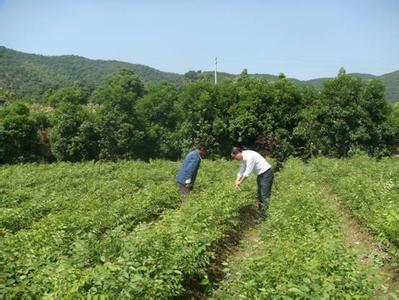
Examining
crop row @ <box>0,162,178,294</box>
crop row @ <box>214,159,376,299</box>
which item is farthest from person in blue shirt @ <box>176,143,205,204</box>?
crop row @ <box>214,159,376,299</box>

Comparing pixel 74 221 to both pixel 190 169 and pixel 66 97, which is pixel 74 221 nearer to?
pixel 190 169

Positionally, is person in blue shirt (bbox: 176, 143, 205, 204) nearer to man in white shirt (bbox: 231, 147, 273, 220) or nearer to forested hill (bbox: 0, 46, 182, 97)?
man in white shirt (bbox: 231, 147, 273, 220)

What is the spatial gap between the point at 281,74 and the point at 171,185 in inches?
1003

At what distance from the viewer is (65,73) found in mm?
117500

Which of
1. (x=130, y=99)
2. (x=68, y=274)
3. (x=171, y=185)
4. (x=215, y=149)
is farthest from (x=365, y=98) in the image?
(x=68, y=274)

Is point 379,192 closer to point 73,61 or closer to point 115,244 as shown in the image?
point 115,244

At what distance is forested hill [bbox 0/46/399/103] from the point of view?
3880 inches

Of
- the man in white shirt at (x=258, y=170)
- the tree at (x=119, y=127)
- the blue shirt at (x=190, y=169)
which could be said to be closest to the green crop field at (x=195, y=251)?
the man in white shirt at (x=258, y=170)

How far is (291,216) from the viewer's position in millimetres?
8148

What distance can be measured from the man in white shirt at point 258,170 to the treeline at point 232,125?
21244mm

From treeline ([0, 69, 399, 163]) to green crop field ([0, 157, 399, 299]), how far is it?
65.1 ft

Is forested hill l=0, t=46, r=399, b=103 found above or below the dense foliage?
above

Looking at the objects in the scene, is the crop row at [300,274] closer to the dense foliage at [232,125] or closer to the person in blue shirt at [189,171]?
the person in blue shirt at [189,171]

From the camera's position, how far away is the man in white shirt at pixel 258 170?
32.8 feet
